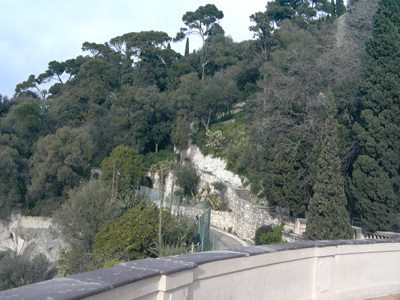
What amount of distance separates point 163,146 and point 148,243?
31.3 metres

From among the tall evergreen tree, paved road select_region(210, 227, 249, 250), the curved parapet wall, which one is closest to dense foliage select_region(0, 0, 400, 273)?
the tall evergreen tree

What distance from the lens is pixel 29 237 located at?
38.0 metres

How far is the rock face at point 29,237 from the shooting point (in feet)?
117

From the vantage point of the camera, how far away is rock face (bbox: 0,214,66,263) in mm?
35562

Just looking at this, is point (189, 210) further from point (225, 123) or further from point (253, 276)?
point (253, 276)

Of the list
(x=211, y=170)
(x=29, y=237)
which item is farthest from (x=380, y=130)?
(x=29, y=237)

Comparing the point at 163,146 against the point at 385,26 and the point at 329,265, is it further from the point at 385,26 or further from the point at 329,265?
the point at 329,265

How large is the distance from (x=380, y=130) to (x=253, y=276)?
52.8 ft

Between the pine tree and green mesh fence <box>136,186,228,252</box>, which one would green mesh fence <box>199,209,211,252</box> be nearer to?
green mesh fence <box>136,186,228,252</box>

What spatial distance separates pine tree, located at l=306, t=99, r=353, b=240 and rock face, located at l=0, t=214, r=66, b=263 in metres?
23.6

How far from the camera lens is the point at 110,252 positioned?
59.6 feet

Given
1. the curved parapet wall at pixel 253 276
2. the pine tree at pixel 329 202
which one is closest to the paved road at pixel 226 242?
the pine tree at pixel 329 202

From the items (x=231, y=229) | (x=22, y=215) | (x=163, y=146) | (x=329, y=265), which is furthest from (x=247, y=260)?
(x=163, y=146)

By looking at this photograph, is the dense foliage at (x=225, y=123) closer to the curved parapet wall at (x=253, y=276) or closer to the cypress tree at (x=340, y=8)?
the cypress tree at (x=340, y=8)
